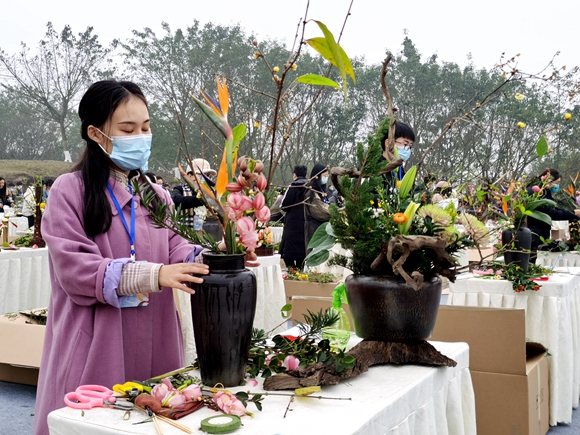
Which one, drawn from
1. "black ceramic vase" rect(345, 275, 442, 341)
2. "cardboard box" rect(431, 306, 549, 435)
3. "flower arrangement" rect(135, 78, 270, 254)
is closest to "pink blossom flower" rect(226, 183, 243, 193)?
"flower arrangement" rect(135, 78, 270, 254)

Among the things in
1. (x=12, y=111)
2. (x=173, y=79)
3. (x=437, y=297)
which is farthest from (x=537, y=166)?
(x=12, y=111)

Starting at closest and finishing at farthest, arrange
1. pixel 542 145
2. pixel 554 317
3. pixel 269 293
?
pixel 542 145 < pixel 554 317 < pixel 269 293

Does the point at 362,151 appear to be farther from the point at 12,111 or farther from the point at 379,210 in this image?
the point at 12,111

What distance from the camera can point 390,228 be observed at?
140 cm

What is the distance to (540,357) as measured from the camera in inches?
101

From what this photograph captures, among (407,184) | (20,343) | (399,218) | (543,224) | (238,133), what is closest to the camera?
(238,133)

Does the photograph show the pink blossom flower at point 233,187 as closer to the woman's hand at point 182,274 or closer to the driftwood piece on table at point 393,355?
the woman's hand at point 182,274

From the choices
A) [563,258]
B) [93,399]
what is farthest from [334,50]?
[563,258]

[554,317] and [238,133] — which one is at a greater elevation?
[238,133]

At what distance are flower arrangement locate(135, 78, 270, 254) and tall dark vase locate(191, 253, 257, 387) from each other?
1.9 inches

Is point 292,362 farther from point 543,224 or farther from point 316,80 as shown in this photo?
point 543,224

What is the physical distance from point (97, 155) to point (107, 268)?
0.32 m

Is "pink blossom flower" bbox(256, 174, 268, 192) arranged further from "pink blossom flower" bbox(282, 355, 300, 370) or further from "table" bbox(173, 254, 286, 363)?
"table" bbox(173, 254, 286, 363)

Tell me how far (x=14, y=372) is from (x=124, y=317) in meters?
2.59
